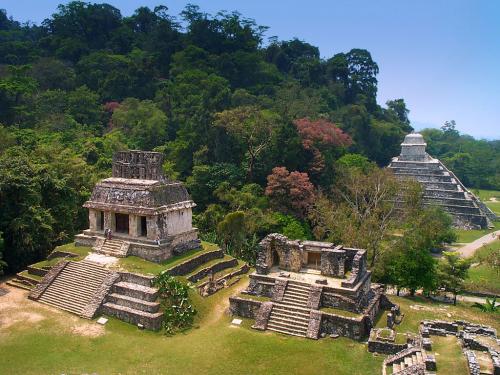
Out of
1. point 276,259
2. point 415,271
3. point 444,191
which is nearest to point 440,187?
point 444,191

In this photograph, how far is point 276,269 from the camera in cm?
1944

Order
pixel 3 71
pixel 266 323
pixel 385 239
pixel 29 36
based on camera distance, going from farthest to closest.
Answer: pixel 29 36
pixel 3 71
pixel 385 239
pixel 266 323

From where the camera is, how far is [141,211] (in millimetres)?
19656

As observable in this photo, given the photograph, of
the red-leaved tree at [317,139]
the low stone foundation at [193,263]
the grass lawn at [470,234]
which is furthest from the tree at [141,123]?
the grass lawn at [470,234]

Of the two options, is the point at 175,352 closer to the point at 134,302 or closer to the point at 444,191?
the point at 134,302

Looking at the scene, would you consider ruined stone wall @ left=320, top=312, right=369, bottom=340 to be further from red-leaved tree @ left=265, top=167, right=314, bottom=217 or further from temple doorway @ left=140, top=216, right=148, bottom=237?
red-leaved tree @ left=265, top=167, right=314, bottom=217

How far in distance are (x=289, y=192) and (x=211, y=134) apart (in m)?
8.07

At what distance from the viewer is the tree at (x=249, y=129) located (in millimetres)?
33375

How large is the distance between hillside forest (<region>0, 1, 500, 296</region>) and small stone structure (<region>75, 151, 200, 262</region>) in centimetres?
259

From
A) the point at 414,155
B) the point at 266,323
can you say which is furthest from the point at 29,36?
the point at 266,323

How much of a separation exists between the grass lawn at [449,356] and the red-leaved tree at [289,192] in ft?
52.0

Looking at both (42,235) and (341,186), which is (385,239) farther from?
(42,235)

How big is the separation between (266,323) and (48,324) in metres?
7.58

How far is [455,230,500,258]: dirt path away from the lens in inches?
1396
